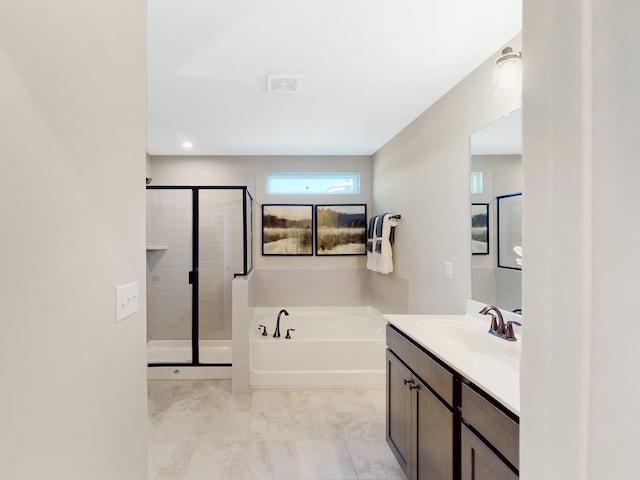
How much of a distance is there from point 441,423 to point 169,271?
10.6 ft

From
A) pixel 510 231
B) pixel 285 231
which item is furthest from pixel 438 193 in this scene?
pixel 285 231

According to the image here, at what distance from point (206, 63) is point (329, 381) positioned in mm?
2792

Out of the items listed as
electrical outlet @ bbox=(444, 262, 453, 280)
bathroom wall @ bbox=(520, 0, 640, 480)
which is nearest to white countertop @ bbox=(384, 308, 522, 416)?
electrical outlet @ bbox=(444, 262, 453, 280)

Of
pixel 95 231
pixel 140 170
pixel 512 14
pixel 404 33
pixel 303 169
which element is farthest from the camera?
pixel 303 169

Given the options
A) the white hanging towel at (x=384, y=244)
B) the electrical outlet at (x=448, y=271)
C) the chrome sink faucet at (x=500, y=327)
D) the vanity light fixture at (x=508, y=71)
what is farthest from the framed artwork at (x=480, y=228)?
the white hanging towel at (x=384, y=244)

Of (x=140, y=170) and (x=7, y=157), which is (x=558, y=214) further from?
(x=140, y=170)

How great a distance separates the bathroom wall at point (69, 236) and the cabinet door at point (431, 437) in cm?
122

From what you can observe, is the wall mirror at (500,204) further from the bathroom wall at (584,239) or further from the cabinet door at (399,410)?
the bathroom wall at (584,239)

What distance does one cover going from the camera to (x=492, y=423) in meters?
1.10

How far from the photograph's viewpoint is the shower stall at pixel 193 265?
3590mm

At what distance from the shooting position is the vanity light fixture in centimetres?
164

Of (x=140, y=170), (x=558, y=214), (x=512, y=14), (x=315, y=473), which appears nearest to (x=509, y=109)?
(x=512, y=14)

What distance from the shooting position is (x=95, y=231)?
94cm

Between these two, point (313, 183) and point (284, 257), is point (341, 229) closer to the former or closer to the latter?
point (313, 183)
